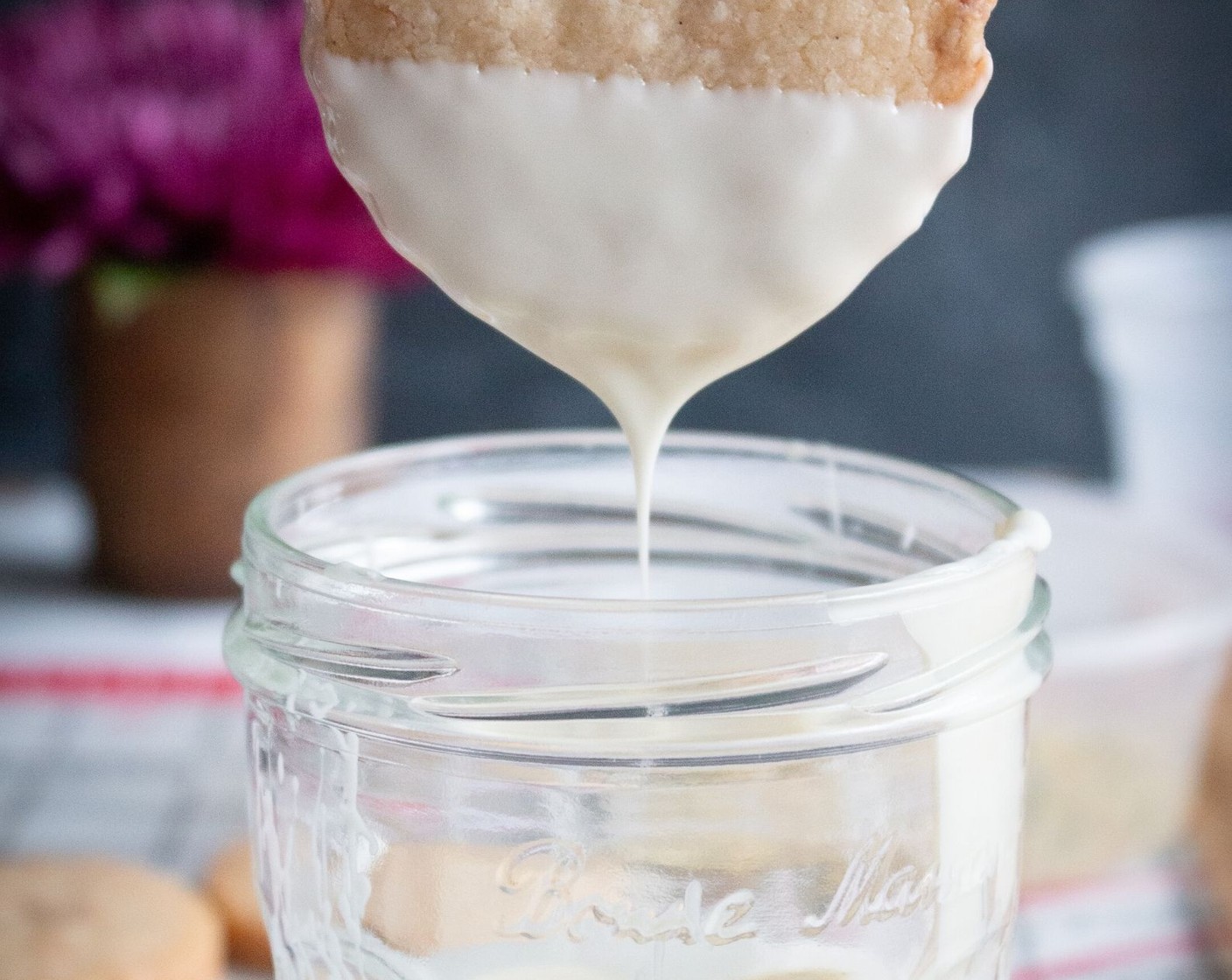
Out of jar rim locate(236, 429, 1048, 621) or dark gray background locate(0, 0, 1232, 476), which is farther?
dark gray background locate(0, 0, 1232, 476)

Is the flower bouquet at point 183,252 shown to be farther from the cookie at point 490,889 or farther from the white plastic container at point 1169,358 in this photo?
the cookie at point 490,889

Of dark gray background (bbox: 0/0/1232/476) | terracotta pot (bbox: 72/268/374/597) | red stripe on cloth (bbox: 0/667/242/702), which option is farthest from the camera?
dark gray background (bbox: 0/0/1232/476)

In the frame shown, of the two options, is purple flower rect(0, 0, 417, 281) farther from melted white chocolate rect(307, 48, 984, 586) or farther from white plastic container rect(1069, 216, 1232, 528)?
melted white chocolate rect(307, 48, 984, 586)

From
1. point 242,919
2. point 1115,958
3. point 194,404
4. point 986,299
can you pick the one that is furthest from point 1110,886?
point 986,299

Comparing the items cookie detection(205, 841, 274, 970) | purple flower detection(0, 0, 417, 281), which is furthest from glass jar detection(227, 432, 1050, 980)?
purple flower detection(0, 0, 417, 281)

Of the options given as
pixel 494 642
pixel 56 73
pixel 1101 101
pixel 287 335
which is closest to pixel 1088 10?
pixel 1101 101

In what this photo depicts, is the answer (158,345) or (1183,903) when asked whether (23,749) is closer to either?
(158,345)

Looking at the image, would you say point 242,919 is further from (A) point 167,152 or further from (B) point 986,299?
(B) point 986,299
